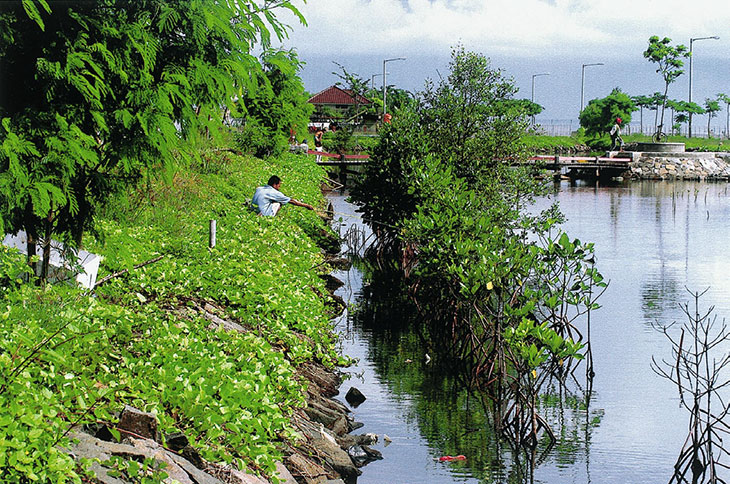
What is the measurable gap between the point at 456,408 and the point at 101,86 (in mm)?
6213

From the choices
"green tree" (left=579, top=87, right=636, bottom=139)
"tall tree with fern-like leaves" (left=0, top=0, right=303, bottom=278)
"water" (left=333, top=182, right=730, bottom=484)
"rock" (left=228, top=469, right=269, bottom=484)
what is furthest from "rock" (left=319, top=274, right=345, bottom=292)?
"green tree" (left=579, top=87, right=636, bottom=139)

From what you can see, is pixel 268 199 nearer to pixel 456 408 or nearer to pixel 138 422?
pixel 456 408

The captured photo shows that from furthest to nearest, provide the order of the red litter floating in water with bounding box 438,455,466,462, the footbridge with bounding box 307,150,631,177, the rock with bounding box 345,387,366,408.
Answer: the footbridge with bounding box 307,150,631,177 → the rock with bounding box 345,387,366,408 → the red litter floating in water with bounding box 438,455,466,462

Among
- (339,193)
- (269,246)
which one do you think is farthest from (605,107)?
(269,246)

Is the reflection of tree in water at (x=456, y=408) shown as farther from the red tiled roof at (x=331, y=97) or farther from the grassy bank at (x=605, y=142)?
the red tiled roof at (x=331, y=97)

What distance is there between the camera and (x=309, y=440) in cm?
811

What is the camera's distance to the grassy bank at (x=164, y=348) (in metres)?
5.25

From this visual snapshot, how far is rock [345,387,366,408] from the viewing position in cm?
1173

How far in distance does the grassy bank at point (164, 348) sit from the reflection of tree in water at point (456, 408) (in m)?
1.53

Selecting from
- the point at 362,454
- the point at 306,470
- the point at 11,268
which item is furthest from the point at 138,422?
the point at 362,454

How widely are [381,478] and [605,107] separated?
89.6 metres

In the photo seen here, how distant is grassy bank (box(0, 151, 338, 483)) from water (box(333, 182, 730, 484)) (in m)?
1.41

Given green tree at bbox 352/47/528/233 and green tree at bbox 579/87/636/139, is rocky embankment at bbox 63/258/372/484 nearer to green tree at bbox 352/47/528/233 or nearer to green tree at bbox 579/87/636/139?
green tree at bbox 352/47/528/233

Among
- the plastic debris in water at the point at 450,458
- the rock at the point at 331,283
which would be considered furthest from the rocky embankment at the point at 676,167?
the plastic debris in water at the point at 450,458
